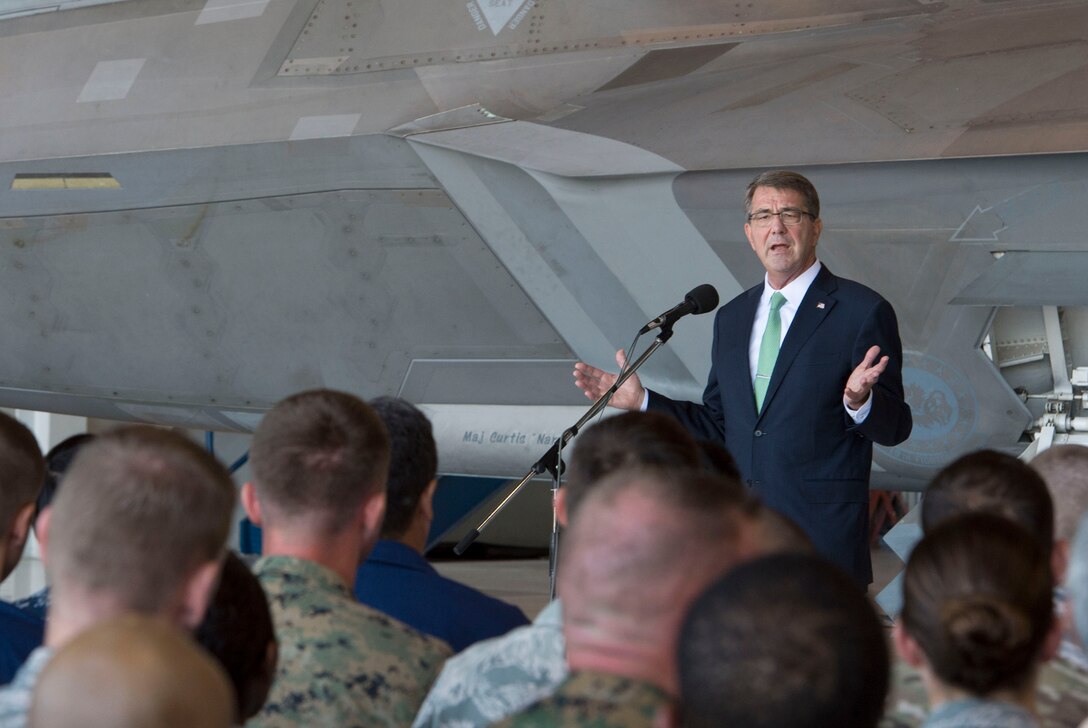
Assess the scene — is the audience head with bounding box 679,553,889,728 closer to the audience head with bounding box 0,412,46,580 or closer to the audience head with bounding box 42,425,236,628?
the audience head with bounding box 42,425,236,628

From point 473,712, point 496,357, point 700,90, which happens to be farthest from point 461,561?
point 473,712

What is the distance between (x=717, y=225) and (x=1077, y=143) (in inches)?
56.0

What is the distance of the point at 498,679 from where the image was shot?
1.88 metres

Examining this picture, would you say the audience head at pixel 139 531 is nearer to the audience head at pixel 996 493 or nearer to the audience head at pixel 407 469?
the audience head at pixel 407 469

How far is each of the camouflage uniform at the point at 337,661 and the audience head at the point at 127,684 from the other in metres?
0.94

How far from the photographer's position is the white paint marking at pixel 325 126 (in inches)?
235

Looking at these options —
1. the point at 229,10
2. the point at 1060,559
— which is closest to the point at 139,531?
the point at 1060,559

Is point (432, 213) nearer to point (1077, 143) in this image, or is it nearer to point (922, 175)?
point (922, 175)

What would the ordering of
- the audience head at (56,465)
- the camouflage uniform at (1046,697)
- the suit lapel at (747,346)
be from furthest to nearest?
1. the suit lapel at (747,346)
2. the audience head at (56,465)
3. the camouflage uniform at (1046,697)

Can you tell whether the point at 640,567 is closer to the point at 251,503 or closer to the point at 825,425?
the point at 251,503

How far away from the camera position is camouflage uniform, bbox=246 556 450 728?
193cm

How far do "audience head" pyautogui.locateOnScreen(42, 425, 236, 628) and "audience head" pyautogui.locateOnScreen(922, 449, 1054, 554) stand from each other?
1.33 m

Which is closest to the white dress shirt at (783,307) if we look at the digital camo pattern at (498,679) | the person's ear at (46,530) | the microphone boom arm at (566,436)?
the microphone boom arm at (566,436)

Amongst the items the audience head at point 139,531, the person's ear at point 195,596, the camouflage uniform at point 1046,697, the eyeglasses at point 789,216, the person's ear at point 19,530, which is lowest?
the camouflage uniform at point 1046,697
